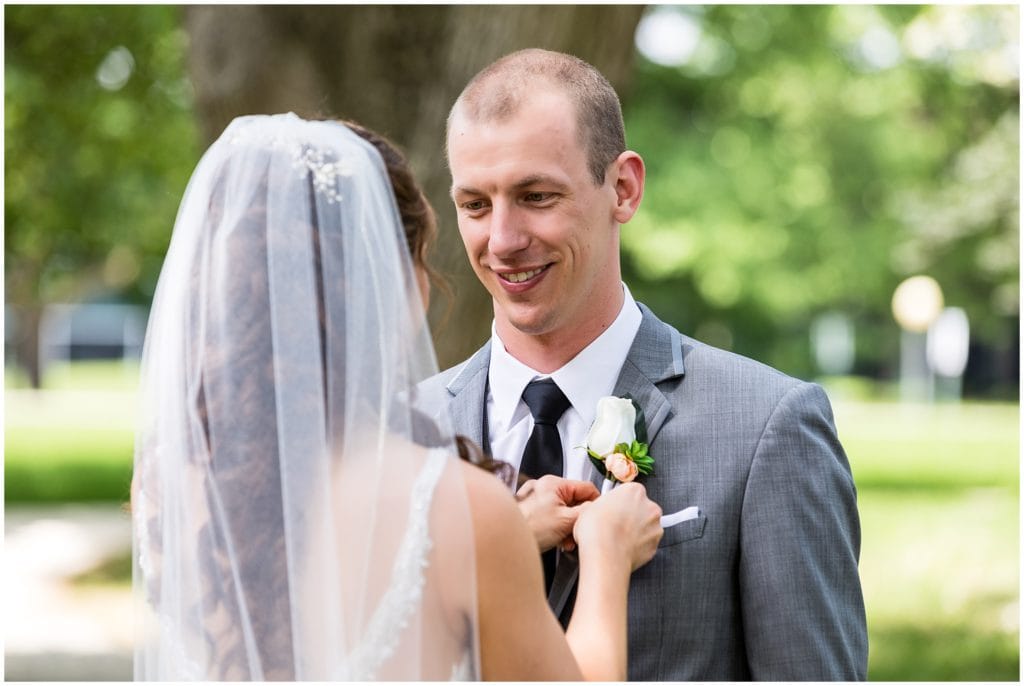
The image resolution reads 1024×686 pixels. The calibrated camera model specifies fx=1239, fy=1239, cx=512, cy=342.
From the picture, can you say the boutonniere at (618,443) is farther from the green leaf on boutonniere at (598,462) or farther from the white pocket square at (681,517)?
the white pocket square at (681,517)

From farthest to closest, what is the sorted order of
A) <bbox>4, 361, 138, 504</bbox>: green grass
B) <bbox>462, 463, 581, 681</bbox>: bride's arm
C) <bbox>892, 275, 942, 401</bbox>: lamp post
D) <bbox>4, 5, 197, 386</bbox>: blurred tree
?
<bbox>892, 275, 942, 401</bbox>: lamp post → <bbox>4, 361, 138, 504</bbox>: green grass → <bbox>4, 5, 197, 386</bbox>: blurred tree → <bbox>462, 463, 581, 681</bbox>: bride's arm

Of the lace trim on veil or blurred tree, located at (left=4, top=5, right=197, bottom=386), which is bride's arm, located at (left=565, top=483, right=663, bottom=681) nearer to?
the lace trim on veil

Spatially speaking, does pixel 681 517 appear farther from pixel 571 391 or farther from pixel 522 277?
pixel 522 277

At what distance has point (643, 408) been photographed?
10.4ft

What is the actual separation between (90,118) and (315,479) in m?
11.4

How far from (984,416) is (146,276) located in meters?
25.6

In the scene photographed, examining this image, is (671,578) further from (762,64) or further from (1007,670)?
(762,64)

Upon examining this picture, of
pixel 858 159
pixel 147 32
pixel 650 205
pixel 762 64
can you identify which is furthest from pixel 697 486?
pixel 858 159

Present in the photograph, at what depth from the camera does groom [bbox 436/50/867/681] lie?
114 inches

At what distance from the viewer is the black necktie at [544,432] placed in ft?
10.5

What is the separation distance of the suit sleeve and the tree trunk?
343 cm

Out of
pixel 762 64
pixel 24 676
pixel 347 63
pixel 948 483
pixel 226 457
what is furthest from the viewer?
pixel 948 483

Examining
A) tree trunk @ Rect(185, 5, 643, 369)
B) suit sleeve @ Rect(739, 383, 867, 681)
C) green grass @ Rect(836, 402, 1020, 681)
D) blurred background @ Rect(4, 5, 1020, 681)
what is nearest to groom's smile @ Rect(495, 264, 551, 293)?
suit sleeve @ Rect(739, 383, 867, 681)

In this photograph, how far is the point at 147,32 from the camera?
1193 cm
